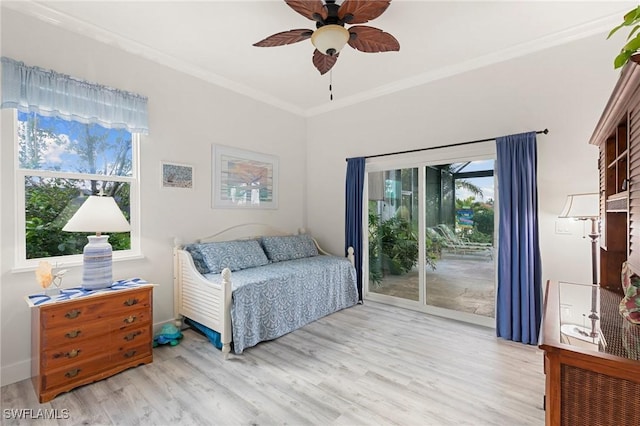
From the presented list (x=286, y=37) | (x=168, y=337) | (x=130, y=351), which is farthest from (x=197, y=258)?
(x=286, y=37)

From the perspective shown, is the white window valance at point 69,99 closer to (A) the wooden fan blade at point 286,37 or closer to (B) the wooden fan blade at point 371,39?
(A) the wooden fan blade at point 286,37

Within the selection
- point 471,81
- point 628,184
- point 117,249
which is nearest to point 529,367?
point 628,184

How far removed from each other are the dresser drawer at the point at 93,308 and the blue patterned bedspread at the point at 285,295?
0.63 meters

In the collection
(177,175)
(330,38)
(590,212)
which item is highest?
(330,38)

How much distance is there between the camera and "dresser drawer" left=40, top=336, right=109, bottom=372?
6.54ft

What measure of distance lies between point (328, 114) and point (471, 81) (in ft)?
6.56

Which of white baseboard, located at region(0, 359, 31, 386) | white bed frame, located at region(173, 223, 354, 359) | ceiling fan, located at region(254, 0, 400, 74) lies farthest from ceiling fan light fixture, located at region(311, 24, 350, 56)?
white baseboard, located at region(0, 359, 31, 386)

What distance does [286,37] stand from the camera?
2.19m

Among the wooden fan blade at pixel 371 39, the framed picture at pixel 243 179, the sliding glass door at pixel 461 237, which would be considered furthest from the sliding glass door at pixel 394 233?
the wooden fan blade at pixel 371 39

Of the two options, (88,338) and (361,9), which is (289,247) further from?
(361,9)

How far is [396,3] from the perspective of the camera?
2250mm

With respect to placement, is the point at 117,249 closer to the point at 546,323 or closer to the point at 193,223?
the point at 193,223

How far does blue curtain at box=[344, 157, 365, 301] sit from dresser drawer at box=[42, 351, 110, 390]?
2.86m
